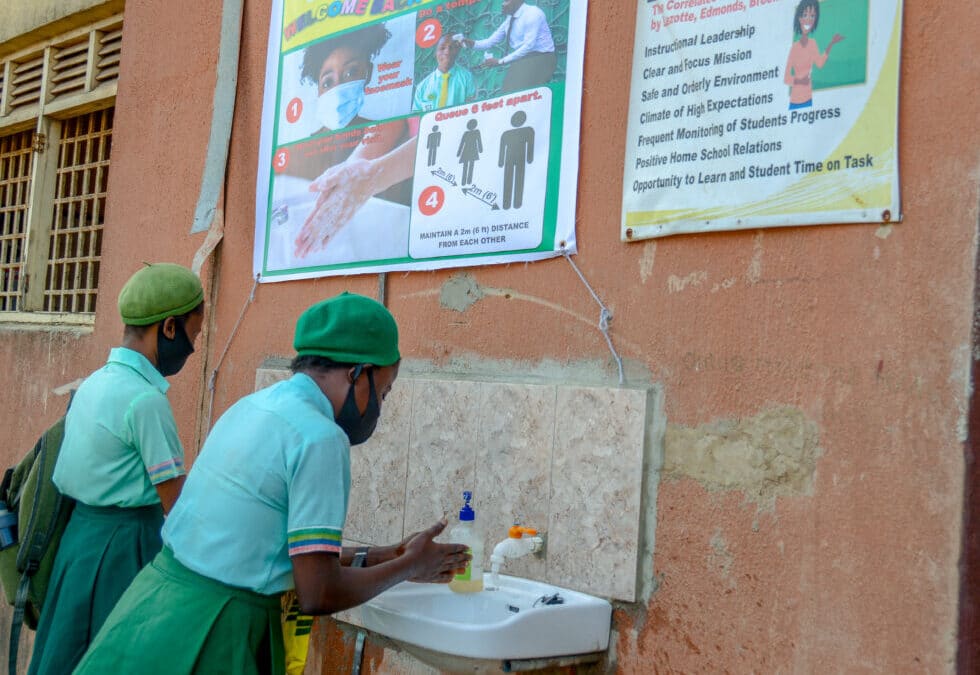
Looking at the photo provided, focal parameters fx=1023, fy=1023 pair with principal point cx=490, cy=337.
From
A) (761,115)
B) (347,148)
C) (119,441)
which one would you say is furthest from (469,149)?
(119,441)

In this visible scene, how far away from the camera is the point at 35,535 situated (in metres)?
3.21

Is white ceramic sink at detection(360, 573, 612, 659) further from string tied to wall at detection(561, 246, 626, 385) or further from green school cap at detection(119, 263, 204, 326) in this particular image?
green school cap at detection(119, 263, 204, 326)

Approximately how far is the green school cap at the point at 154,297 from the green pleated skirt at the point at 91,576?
60 centimetres

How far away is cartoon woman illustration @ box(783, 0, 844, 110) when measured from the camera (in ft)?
8.87

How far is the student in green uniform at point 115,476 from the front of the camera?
3.05 meters

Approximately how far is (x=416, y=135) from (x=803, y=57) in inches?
63.2

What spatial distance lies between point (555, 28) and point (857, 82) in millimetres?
1155

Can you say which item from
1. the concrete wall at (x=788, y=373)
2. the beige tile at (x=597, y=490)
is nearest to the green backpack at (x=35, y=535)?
the concrete wall at (x=788, y=373)

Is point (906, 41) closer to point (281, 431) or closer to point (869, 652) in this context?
point (869, 652)

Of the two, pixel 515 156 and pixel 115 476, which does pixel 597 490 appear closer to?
pixel 515 156

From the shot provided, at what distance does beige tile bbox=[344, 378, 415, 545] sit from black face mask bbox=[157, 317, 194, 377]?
822 millimetres

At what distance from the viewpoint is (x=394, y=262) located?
394 centimetres

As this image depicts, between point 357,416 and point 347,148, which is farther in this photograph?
point 347,148

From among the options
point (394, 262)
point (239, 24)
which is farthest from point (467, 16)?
point (239, 24)
